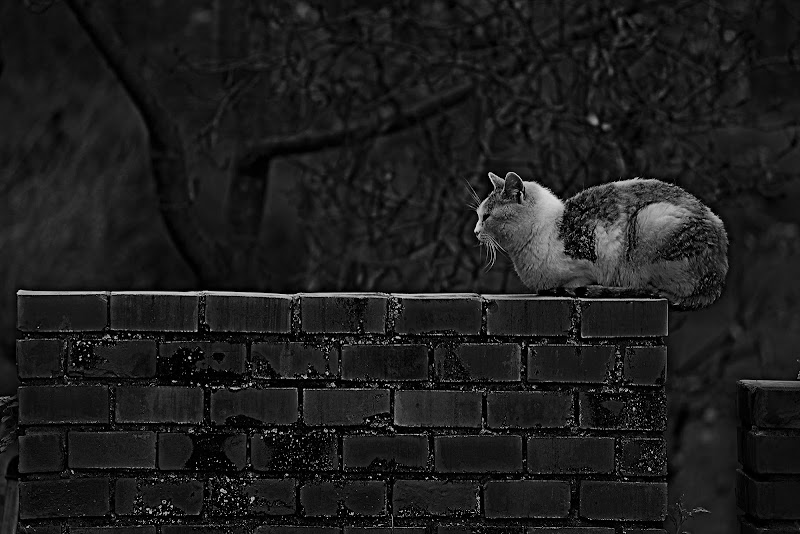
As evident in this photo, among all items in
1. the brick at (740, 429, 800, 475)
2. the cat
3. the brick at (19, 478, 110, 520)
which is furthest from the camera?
the cat

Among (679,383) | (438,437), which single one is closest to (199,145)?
(679,383)

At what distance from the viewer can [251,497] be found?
2.59 meters

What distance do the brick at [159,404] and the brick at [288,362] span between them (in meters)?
→ 0.17

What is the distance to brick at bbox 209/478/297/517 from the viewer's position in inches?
102

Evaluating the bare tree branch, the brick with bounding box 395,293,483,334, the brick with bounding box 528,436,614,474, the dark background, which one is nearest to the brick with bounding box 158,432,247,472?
the brick with bounding box 395,293,483,334

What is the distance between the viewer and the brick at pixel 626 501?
2590mm

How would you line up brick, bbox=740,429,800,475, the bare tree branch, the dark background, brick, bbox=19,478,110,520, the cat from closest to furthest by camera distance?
brick, bbox=19,478,110,520 → brick, bbox=740,429,800,475 → the cat → the dark background → the bare tree branch

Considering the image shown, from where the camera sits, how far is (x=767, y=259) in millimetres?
8945

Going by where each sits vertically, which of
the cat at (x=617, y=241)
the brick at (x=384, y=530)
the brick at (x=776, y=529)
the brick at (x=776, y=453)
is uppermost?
the cat at (x=617, y=241)

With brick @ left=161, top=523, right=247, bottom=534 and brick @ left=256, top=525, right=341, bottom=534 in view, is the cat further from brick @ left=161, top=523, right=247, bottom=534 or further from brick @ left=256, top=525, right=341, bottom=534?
brick @ left=161, top=523, right=247, bottom=534

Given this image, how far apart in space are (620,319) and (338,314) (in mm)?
729

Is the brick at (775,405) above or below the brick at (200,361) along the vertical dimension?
below

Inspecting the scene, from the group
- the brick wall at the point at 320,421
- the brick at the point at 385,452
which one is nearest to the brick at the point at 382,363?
the brick wall at the point at 320,421

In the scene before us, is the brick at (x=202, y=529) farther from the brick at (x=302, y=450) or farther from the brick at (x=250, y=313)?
the brick at (x=250, y=313)
